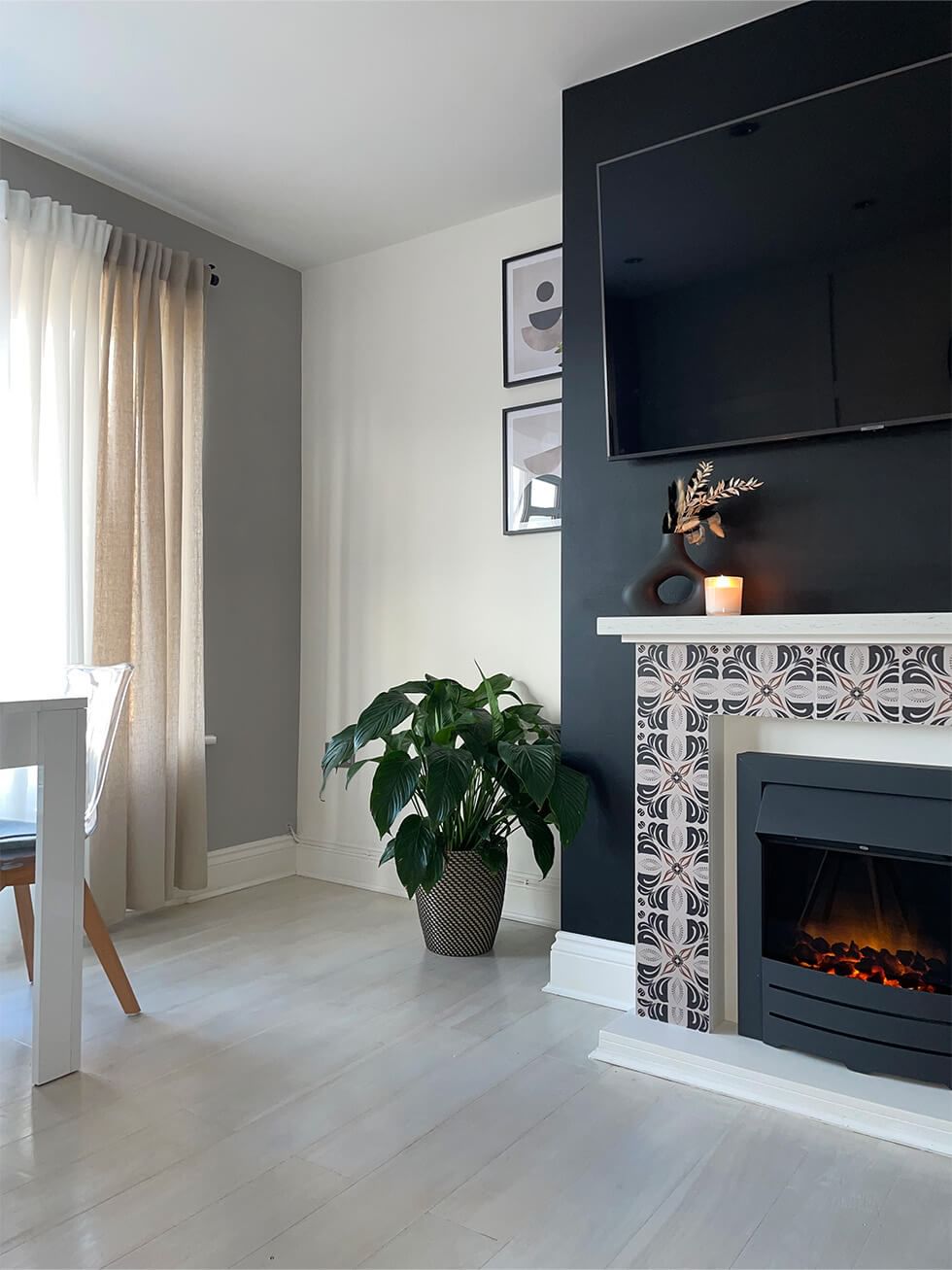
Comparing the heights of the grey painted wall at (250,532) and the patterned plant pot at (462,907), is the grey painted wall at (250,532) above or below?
above

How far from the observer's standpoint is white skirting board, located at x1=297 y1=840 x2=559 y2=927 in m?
3.21

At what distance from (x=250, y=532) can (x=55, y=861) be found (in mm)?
1988

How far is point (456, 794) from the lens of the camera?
2.49 metres

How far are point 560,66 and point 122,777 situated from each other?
254cm

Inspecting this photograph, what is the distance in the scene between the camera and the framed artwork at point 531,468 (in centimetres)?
325

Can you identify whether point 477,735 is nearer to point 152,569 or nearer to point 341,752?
point 341,752

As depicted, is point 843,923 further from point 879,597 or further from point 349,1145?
point 349,1145

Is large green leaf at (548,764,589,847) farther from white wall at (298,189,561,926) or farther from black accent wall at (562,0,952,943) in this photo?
white wall at (298,189,561,926)

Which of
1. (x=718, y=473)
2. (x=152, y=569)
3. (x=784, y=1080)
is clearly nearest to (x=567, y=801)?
(x=784, y=1080)

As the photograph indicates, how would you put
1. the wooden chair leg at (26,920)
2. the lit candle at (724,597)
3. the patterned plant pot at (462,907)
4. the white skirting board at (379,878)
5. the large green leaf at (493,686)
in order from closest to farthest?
the lit candle at (724,597) < the wooden chair leg at (26,920) < the patterned plant pot at (462,907) < the large green leaf at (493,686) < the white skirting board at (379,878)

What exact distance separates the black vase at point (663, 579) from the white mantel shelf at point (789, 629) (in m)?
0.10

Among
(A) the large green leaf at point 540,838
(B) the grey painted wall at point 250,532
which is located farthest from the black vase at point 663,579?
(B) the grey painted wall at point 250,532

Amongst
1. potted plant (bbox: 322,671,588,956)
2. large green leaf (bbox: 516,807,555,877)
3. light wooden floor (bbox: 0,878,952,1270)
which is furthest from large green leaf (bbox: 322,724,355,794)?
light wooden floor (bbox: 0,878,952,1270)

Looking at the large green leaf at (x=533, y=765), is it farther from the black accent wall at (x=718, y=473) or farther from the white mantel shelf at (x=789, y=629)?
the white mantel shelf at (x=789, y=629)
